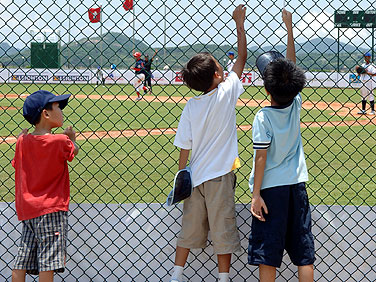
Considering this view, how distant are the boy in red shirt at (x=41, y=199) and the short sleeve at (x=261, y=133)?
1135 mm

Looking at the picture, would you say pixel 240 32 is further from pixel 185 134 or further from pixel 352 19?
pixel 352 19

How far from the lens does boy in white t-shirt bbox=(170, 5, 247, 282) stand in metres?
3.55

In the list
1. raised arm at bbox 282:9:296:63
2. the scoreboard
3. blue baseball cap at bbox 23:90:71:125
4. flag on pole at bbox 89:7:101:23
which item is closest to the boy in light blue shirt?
raised arm at bbox 282:9:296:63

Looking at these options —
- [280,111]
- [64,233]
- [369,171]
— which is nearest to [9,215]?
[64,233]

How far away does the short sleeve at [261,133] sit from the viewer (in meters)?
3.27

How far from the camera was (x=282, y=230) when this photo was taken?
3293mm

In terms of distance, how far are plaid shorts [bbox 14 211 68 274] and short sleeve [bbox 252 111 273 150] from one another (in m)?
1.28

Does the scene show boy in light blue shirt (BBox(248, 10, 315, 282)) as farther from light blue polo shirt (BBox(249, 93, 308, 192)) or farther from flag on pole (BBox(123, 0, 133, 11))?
flag on pole (BBox(123, 0, 133, 11))

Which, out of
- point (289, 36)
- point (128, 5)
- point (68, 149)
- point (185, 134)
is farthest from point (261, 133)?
point (128, 5)

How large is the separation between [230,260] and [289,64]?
1.34 meters

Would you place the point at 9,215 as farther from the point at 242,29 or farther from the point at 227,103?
the point at 242,29

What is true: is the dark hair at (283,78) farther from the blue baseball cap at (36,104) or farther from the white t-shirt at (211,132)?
the blue baseball cap at (36,104)

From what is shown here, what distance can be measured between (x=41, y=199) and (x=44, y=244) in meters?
0.27

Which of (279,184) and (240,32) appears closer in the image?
(279,184)
